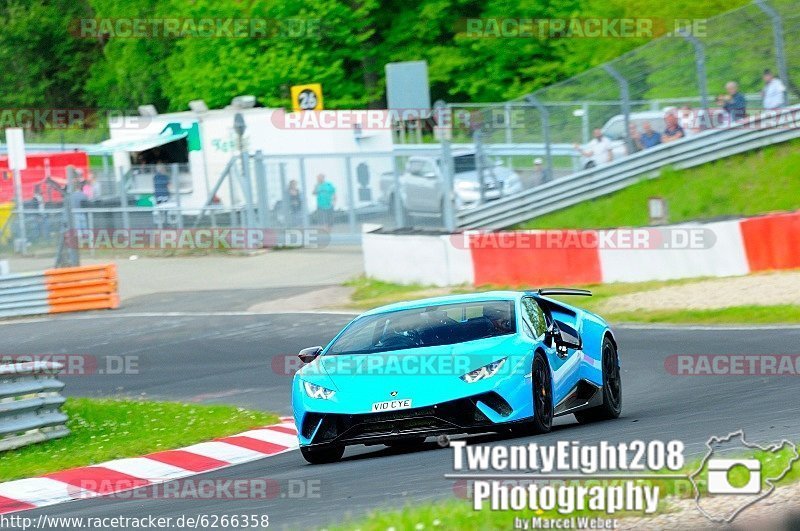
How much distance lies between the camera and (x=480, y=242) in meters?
23.5

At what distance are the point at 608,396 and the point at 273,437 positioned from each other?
316 centimetres

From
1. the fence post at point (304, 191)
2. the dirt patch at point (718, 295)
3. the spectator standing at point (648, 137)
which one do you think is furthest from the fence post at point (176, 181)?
the dirt patch at point (718, 295)

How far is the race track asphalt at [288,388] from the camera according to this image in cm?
832

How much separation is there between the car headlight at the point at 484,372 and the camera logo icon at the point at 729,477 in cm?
323

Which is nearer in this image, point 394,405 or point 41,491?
point 394,405

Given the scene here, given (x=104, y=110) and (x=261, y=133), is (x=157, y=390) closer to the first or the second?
(x=261, y=133)

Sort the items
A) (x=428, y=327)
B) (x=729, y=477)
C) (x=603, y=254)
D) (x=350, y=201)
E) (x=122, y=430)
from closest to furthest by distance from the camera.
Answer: (x=729, y=477) < (x=428, y=327) < (x=122, y=430) < (x=603, y=254) < (x=350, y=201)

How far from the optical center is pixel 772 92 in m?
23.8

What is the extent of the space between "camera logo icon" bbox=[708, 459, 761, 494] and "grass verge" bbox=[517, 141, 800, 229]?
17304mm

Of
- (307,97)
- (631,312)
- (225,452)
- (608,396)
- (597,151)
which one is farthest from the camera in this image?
(307,97)

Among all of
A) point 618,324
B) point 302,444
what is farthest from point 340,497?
point 618,324

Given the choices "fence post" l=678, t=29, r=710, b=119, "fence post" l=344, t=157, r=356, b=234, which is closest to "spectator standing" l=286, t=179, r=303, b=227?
"fence post" l=344, t=157, r=356, b=234

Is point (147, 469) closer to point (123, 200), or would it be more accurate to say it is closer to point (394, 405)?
point (394, 405)

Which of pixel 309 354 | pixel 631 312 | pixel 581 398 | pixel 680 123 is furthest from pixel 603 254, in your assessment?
pixel 309 354
